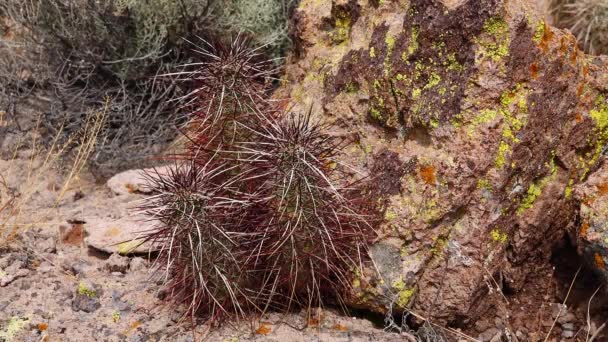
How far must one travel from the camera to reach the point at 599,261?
3033 mm

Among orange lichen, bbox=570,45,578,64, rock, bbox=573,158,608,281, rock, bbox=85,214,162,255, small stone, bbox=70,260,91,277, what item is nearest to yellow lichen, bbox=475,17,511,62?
orange lichen, bbox=570,45,578,64

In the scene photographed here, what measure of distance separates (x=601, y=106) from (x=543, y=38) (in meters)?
0.48

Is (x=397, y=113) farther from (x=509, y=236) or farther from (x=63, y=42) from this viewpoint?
(x=63, y=42)

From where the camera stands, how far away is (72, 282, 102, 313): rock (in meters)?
3.23

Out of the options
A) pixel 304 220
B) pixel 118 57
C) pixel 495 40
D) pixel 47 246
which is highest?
pixel 495 40

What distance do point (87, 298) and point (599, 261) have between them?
2338 millimetres

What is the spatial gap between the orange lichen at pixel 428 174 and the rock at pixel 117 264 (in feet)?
5.19

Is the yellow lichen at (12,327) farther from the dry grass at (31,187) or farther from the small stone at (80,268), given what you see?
the dry grass at (31,187)

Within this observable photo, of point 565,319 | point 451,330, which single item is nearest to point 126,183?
point 451,330

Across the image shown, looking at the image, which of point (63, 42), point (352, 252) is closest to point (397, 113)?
point (352, 252)

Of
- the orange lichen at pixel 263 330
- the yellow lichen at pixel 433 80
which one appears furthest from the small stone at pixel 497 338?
the yellow lichen at pixel 433 80

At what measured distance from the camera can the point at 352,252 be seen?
3.07 metres

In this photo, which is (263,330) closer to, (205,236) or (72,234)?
(205,236)

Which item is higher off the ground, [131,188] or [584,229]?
[584,229]
